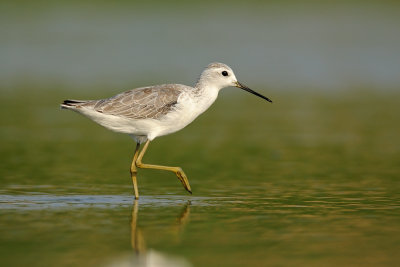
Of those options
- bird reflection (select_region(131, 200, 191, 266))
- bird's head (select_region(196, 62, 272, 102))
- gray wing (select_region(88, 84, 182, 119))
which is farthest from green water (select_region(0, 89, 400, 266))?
bird's head (select_region(196, 62, 272, 102))

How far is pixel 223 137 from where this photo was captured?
19.4m

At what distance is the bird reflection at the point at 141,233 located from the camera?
9172mm

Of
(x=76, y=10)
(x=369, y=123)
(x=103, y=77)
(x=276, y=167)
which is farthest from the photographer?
(x=76, y=10)

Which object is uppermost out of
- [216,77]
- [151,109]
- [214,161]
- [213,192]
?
[216,77]

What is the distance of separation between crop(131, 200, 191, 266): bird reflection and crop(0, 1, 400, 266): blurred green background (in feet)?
0.10

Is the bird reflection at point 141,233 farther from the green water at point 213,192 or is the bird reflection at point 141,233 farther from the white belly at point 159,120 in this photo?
the white belly at point 159,120

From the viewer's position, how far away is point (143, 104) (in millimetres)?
13680

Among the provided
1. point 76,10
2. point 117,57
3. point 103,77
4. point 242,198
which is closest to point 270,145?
point 242,198

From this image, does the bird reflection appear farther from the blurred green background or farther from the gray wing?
the gray wing

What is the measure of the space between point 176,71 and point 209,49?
7127 mm

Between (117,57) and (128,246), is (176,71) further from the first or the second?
(128,246)

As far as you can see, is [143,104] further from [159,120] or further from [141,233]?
[141,233]

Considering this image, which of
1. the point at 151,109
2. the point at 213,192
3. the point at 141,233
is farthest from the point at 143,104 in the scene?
the point at 141,233

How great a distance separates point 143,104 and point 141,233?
376cm
